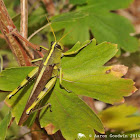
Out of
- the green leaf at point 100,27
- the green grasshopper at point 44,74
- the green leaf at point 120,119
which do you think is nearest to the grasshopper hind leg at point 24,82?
the green grasshopper at point 44,74

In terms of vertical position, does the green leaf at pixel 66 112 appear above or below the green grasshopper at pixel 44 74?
below

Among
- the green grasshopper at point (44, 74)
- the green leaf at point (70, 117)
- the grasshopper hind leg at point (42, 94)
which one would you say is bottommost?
the green leaf at point (70, 117)

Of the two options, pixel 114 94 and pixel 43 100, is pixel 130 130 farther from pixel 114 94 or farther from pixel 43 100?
pixel 43 100

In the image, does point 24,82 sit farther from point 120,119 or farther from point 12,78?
point 120,119

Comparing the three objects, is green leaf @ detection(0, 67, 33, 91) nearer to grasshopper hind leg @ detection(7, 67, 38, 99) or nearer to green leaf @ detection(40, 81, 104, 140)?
grasshopper hind leg @ detection(7, 67, 38, 99)

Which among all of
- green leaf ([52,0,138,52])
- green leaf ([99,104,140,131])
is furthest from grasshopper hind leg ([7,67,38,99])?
green leaf ([99,104,140,131])

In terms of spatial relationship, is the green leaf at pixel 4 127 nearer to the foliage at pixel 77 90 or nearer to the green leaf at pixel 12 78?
the foliage at pixel 77 90
